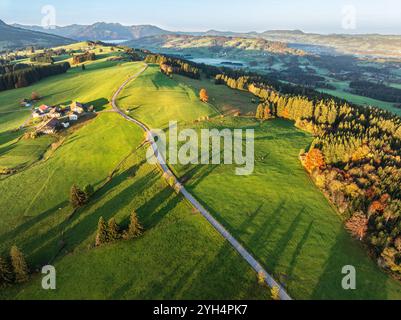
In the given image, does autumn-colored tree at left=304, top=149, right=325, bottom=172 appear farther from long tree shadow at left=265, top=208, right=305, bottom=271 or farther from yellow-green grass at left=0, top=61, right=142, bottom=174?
yellow-green grass at left=0, top=61, right=142, bottom=174

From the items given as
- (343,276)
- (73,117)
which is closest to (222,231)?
(343,276)

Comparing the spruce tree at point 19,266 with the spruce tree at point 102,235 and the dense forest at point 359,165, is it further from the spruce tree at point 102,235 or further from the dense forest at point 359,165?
the dense forest at point 359,165

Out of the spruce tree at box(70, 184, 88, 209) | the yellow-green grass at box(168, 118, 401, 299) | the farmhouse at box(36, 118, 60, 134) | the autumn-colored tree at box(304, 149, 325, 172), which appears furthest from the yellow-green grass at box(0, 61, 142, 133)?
the autumn-colored tree at box(304, 149, 325, 172)

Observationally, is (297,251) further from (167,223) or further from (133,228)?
(133,228)

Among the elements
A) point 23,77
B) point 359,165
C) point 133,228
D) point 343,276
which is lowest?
point 343,276
